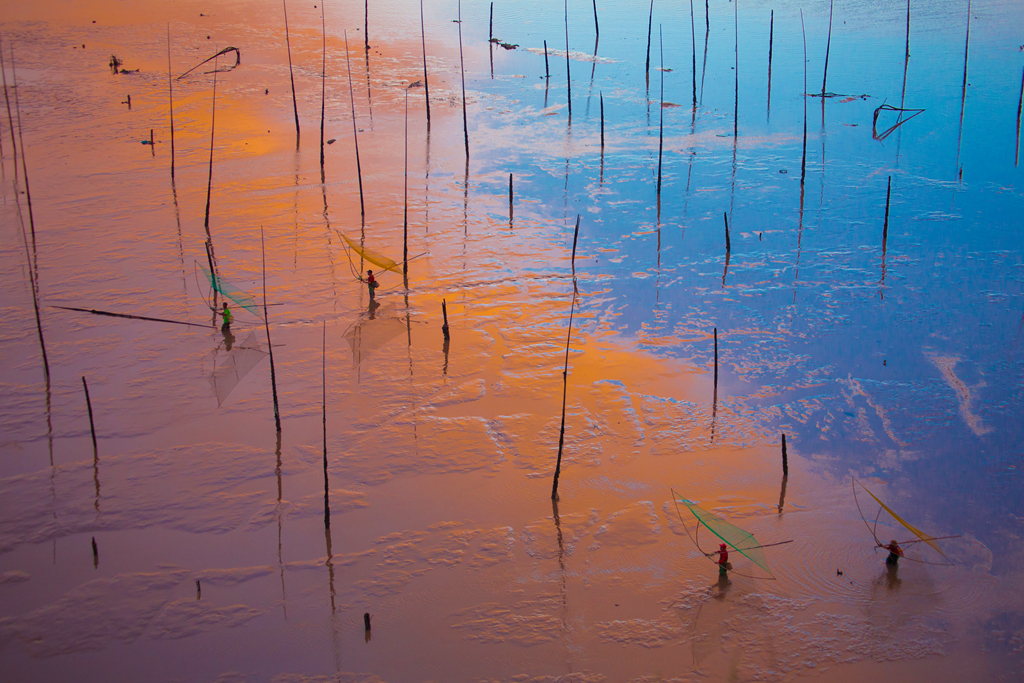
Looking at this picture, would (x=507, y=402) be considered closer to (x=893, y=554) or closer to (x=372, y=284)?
(x=372, y=284)

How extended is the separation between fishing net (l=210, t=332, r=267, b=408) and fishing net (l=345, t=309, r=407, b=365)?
0.63 meters

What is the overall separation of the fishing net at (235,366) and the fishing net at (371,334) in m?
0.63

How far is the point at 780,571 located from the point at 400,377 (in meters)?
2.65

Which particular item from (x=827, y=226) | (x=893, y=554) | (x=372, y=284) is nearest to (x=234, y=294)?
(x=372, y=284)

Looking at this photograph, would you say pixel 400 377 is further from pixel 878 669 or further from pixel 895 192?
pixel 895 192

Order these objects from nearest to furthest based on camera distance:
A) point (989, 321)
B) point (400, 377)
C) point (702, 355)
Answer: point (400, 377) → point (702, 355) → point (989, 321)

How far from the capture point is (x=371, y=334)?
5.48 m

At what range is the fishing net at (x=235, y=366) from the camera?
475 centimetres

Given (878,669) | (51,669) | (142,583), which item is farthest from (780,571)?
(51,669)

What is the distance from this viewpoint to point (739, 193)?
27.4 feet

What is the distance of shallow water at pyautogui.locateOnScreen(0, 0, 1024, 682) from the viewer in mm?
3221

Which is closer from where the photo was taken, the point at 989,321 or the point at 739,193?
the point at 989,321

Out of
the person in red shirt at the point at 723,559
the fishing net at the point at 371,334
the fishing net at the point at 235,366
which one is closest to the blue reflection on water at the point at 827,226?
the person in red shirt at the point at 723,559

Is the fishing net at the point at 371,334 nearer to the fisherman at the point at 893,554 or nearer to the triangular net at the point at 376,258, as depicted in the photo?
the triangular net at the point at 376,258
